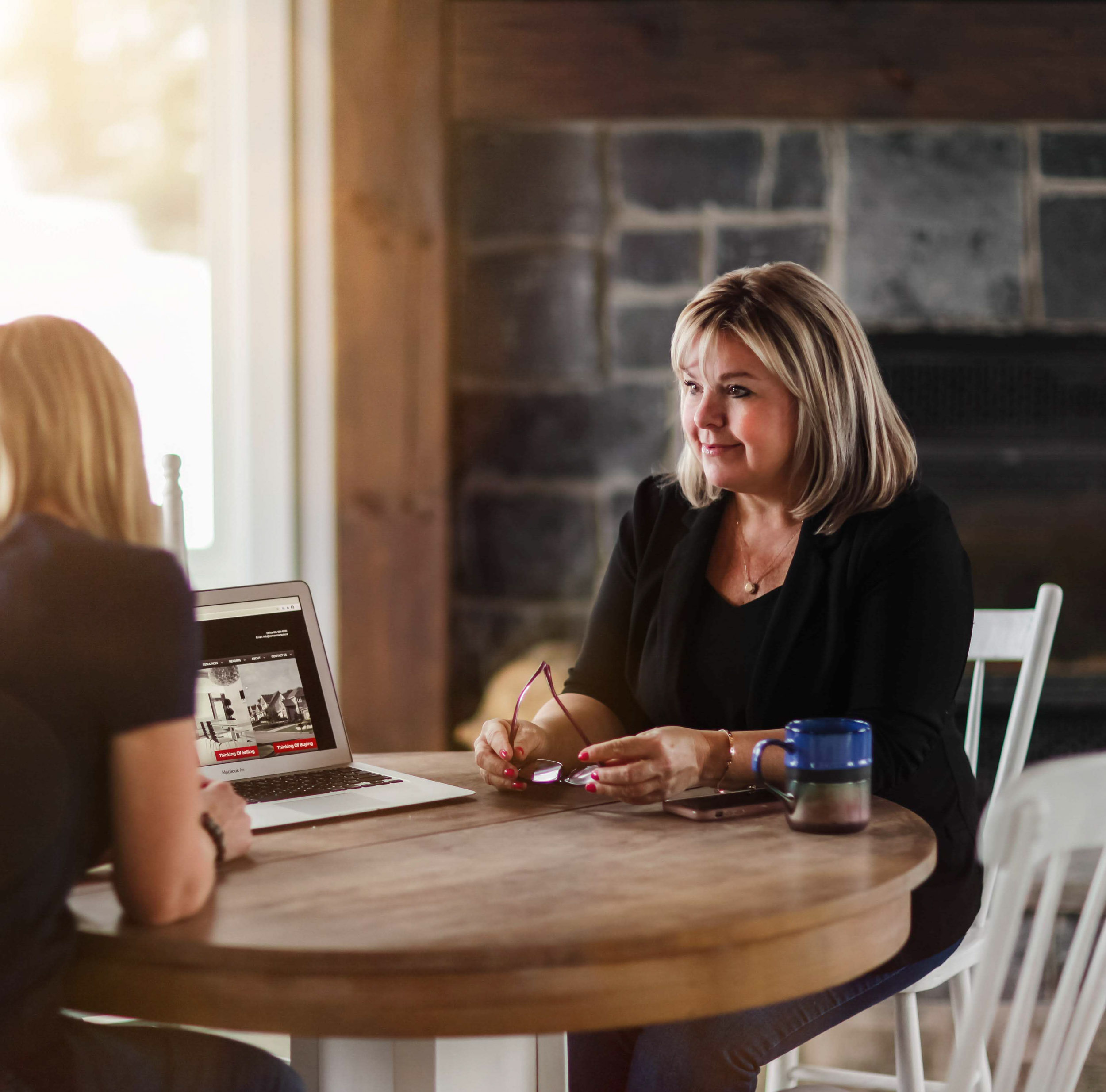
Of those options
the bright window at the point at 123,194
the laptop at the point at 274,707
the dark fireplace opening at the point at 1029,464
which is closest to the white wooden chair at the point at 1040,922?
the laptop at the point at 274,707

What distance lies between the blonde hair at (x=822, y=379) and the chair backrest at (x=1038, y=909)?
746mm

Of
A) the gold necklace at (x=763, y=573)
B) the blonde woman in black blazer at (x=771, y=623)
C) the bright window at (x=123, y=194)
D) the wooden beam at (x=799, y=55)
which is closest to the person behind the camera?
the blonde woman in black blazer at (x=771, y=623)

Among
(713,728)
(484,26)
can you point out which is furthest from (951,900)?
(484,26)

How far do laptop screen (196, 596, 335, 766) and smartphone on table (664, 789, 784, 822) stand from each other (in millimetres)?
475

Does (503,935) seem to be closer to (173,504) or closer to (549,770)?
(549,770)

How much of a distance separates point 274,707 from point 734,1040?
26.2 inches

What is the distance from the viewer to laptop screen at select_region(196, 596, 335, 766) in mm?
1434

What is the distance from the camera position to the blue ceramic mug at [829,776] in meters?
1.17

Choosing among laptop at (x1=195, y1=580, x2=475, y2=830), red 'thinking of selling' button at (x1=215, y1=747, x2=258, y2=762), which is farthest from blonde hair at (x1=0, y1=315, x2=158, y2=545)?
red 'thinking of selling' button at (x1=215, y1=747, x2=258, y2=762)

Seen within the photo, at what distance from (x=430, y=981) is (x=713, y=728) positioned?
2.83ft

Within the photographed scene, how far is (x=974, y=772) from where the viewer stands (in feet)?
5.49

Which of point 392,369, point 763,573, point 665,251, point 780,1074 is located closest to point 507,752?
point 763,573

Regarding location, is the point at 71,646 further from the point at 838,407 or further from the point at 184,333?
the point at 184,333

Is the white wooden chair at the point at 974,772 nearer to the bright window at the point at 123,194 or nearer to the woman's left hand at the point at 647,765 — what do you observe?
the woman's left hand at the point at 647,765
